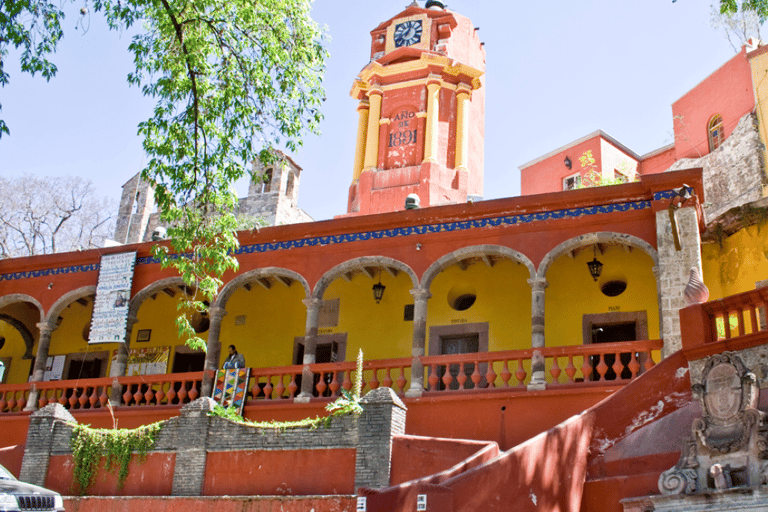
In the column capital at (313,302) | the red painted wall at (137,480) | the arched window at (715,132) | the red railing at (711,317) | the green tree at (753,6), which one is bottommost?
the red painted wall at (137,480)

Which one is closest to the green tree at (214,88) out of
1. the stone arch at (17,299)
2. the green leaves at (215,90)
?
the green leaves at (215,90)

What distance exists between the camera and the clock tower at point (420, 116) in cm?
1852

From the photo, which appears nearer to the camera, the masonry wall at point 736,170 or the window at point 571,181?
the masonry wall at point 736,170

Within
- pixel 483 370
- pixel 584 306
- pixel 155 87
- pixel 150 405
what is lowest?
pixel 150 405

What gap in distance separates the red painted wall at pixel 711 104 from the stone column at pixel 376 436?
45.2 ft

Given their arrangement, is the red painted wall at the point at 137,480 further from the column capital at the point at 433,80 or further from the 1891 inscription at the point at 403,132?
the column capital at the point at 433,80

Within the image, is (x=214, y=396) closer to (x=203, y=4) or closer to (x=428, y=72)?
(x=203, y=4)

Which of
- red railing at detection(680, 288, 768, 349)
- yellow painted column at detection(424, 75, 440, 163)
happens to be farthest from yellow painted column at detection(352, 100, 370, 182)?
red railing at detection(680, 288, 768, 349)

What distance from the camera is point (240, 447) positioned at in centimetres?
1052

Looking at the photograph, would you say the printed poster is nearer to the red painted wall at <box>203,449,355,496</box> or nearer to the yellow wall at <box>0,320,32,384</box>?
the yellow wall at <box>0,320,32,384</box>

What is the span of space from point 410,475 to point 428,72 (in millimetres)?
12140

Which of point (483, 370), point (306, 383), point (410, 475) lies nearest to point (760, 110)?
point (483, 370)

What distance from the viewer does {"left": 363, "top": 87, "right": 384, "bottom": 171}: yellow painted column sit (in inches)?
751

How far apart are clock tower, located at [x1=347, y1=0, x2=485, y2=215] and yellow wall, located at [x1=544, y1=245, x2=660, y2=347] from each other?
4.62 m
